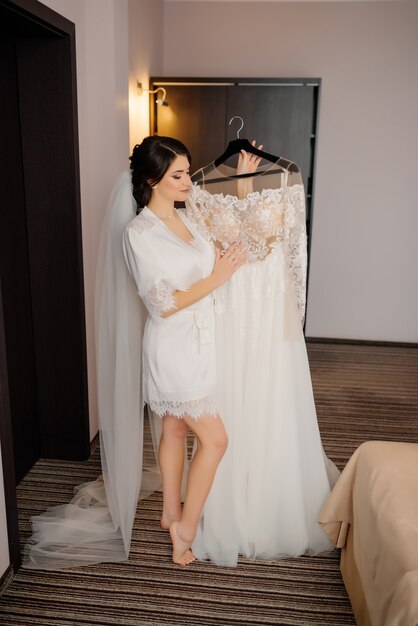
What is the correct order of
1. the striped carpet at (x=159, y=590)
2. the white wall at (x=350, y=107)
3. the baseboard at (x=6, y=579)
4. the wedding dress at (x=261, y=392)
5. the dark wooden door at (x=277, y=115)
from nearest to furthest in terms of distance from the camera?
the striped carpet at (x=159, y=590) < the baseboard at (x=6, y=579) < the wedding dress at (x=261, y=392) < the dark wooden door at (x=277, y=115) < the white wall at (x=350, y=107)

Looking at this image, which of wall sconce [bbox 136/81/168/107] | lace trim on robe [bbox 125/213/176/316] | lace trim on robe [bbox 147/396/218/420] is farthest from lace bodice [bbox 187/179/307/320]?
wall sconce [bbox 136/81/168/107]

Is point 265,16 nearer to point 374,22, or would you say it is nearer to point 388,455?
point 374,22

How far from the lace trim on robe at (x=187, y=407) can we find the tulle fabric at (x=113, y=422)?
0.21m

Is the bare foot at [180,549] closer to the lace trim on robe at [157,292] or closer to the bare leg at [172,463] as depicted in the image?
the bare leg at [172,463]

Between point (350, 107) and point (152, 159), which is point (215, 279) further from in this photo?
point (350, 107)

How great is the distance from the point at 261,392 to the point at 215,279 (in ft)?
1.82

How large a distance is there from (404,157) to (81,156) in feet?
10.8

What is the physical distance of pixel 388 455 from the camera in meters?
2.09

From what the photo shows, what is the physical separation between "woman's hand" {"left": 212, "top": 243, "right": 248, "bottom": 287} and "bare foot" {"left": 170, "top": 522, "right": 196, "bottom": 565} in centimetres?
108

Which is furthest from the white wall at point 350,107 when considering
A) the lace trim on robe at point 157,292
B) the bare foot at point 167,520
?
the lace trim on robe at point 157,292

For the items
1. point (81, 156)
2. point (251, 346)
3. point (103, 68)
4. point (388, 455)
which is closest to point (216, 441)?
point (251, 346)

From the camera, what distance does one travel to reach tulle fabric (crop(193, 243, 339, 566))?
2.40 meters

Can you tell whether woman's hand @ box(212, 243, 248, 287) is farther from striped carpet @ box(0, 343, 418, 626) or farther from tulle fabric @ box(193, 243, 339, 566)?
striped carpet @ box(0, 343, 418, 626)

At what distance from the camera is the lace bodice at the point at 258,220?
7.48 feet
